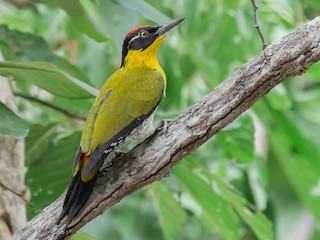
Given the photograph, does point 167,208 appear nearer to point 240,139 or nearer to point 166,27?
point 240,139

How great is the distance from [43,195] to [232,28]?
1.29 m

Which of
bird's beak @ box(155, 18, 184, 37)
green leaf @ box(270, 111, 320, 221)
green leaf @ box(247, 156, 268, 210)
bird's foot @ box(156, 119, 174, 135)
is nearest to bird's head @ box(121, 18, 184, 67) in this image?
bird's beak @ box(155, 18, 184, 37)

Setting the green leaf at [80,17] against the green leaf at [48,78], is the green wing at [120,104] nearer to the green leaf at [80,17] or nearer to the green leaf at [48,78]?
the green leaf at [48,78]

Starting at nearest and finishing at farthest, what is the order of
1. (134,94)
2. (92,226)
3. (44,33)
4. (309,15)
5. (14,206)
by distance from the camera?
1. (134,94)
2. (14,206)
3. (92,226)
4. (309,15)
5. (44,33)

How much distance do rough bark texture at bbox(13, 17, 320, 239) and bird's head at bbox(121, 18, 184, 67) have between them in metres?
0.54

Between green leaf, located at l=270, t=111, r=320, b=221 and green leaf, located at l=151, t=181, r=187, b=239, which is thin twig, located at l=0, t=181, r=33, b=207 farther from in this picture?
green leaf, located at l=270, t=111, r=320, b=221

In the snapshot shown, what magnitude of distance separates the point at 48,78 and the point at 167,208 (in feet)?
3.15

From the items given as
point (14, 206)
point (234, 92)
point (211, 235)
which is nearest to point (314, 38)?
point (234, 92)

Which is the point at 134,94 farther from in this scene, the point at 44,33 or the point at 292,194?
the point at 292,194

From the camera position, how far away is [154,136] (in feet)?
6.70

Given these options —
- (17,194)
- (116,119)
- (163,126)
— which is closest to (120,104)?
(116,119)

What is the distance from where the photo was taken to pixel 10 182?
257 centimetres

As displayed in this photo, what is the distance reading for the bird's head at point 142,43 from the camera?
255cm

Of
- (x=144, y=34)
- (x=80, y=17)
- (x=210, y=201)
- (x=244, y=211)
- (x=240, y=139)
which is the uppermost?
(x=80, y=17)
